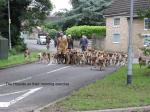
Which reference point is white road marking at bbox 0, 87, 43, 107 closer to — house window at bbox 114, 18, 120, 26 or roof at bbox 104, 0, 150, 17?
roof at bbox 104, 0, 150, 17

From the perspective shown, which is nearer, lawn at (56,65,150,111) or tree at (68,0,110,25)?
lawn at (56,65,150,111)

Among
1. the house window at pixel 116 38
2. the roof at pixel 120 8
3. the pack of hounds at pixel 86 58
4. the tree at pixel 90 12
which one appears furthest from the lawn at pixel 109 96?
the tree at pixel 90 12

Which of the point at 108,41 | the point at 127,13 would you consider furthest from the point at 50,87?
the point at 108,41

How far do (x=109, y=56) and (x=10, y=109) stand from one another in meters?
18.6

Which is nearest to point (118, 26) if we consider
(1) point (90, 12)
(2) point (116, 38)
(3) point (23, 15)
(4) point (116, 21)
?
(4) point (116, 21)

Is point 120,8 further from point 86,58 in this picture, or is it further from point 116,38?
point 86,58

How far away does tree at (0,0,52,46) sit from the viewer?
5328 cm

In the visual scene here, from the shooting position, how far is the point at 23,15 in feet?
180

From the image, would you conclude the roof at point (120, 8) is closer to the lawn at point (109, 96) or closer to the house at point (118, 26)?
the house at point (118, 26)

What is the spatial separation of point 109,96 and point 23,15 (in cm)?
4079

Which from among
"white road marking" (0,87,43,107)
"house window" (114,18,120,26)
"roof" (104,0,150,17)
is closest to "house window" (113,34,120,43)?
"house window" (114,18,120,26)

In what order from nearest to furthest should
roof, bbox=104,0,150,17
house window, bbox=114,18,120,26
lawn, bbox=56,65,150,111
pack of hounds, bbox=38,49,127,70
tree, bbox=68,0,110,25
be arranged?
lawn, bbox=56,65,150,111
pack of hounds, bbox=38,49,127,70
roof, bbox=104,0,150,17
house window, bbox=114,18,120,26
tree, bbox=68,0,110,25

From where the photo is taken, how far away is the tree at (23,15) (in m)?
53.3

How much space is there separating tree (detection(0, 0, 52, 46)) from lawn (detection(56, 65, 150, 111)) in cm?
3432
